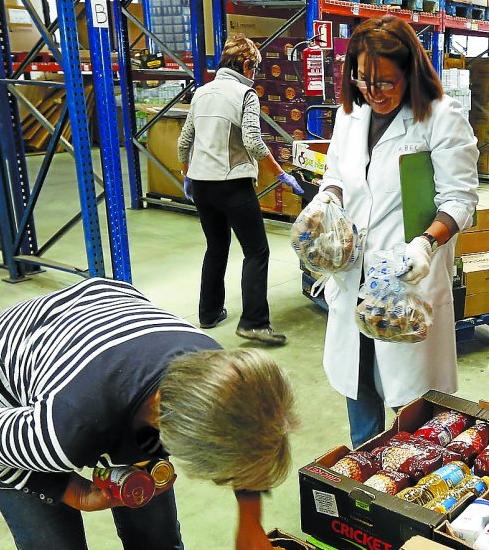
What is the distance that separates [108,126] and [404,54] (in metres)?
2.60

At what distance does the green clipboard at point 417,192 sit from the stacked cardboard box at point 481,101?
7.30 meters

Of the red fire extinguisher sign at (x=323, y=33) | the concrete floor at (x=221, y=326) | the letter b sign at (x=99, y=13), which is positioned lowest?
the concrete floor at (x=221, y=326)

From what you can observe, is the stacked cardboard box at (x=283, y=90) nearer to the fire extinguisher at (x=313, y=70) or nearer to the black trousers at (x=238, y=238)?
the fire extinguisher at (x=313, y=70)

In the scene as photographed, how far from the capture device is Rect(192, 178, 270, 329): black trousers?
12.8 feet

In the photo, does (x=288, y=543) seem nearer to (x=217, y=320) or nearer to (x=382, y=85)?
(x=382, y=85)

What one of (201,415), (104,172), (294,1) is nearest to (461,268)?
(104,172)

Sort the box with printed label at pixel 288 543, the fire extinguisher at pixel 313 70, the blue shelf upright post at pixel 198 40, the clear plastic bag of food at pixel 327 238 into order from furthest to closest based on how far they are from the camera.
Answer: the blue shelf upright post at pixel 198 40 → the fire extinguisher at pixel 313 70 → the clear plastic bag of food at pixel 327 238 → the box with printed label at pixel 288 543

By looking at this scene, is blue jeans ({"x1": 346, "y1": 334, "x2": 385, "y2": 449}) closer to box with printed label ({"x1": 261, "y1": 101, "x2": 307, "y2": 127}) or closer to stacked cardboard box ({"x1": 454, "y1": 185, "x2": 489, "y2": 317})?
stacked cardboard box ({"x1": 454, "y1": 185, "x2": 489, "y2": 317})

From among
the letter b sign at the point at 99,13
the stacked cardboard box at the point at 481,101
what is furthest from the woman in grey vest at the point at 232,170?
the stacked cardboard box at the point at 481,101

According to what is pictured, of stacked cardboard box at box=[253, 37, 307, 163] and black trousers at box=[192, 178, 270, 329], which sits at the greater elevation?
stacked cardboard box at box=[253, 37, 307, 163]

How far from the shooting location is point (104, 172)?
4.32 metres

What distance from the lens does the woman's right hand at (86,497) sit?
1.46 meters

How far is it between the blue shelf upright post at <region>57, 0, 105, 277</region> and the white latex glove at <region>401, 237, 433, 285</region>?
274 cm

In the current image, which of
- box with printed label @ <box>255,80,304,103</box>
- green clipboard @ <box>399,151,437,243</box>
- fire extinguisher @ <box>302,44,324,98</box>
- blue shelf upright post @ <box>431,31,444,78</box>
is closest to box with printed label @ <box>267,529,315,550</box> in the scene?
green clipboard @ <box>399,151,437,243</box>
